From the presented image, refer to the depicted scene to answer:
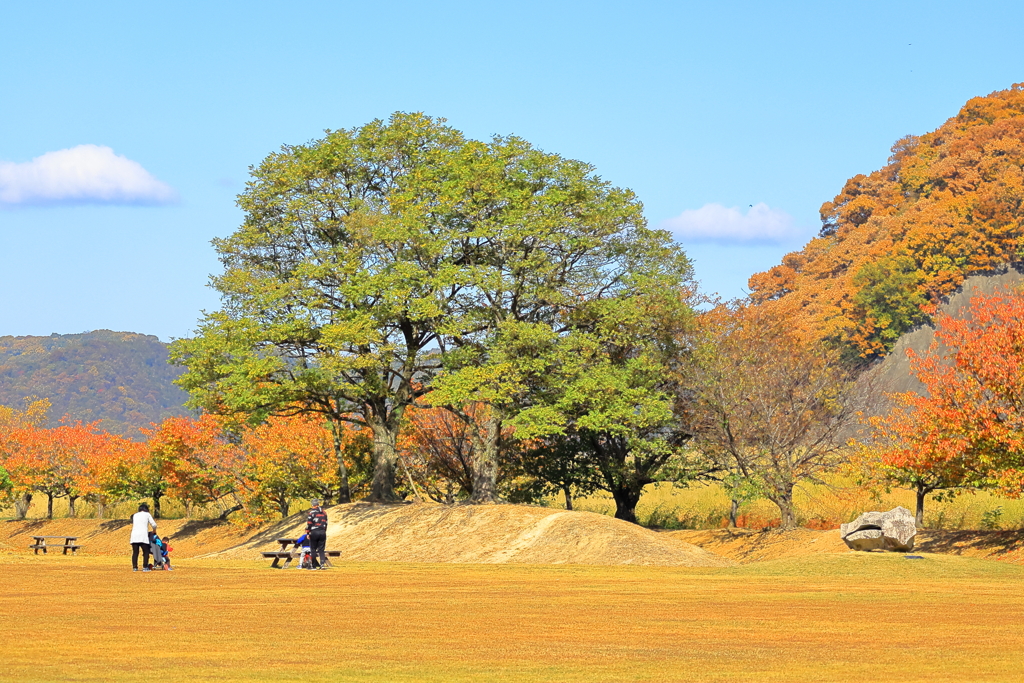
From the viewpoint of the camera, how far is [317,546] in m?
31.5

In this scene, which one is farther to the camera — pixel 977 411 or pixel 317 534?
pixel 977 411

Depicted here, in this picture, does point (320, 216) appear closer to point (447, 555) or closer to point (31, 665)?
point (447, 555)

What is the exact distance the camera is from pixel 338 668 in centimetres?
1284

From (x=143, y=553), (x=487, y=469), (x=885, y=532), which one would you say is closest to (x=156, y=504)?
(x=487, y=469)

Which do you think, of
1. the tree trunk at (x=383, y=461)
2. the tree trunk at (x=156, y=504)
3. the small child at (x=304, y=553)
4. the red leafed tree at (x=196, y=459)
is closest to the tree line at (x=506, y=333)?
the tree trunk at (x=383, y=461)

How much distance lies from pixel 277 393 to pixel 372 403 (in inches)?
167

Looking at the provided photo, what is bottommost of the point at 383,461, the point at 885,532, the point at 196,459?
the point at 885,532

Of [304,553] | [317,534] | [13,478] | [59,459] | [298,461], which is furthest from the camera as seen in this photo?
[59,459]

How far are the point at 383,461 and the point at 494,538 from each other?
9.63m

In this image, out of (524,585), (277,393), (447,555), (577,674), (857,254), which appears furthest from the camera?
(857,254)

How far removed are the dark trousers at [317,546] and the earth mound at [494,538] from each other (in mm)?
6184

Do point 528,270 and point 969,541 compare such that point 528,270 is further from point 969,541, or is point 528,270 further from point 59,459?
point 59,459

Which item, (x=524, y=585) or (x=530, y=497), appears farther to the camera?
(x=530, y=497)

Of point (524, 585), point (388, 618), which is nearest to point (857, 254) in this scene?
point (524, 585)
